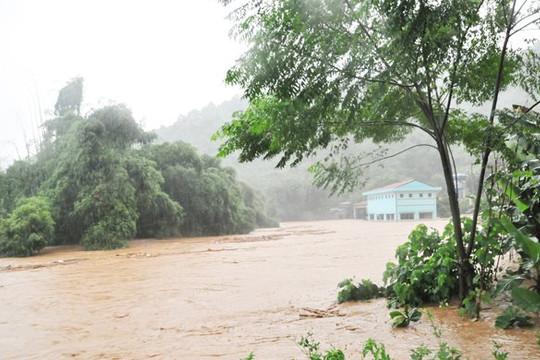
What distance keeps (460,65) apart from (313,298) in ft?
13.0

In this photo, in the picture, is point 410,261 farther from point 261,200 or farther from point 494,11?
point 261,200

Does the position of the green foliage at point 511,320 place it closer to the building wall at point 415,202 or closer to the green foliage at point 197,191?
the green foliage at point 197,191

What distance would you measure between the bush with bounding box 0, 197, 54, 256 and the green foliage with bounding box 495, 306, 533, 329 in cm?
1898

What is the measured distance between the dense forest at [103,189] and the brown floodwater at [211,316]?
8.02 m

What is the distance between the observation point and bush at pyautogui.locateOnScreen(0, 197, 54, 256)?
740 inches

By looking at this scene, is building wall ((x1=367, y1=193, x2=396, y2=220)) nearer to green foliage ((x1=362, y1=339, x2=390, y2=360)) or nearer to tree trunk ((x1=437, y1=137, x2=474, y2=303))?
tree trunk ((x1=437, y1=137, x2=474, y2=303))

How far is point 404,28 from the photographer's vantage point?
3980 mm

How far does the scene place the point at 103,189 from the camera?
20875 millimetres

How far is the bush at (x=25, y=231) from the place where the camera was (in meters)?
18.8

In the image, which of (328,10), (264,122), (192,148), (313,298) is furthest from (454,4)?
(192,148)

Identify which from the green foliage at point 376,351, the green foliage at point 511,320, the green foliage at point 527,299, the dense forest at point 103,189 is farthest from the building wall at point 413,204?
the green foliage at point 376,351

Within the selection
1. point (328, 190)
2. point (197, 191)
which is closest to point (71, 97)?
point (197, 191)

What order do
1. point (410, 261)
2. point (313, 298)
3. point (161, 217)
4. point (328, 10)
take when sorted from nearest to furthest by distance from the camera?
point (328, 10)
point (410, 261)
point (313, 298)
point (161, 217)

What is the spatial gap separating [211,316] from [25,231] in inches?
628
